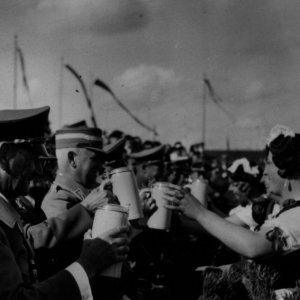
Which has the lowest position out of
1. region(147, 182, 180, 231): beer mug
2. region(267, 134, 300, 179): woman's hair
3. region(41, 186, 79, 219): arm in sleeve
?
region(147, 182, 180, 231): beer mug

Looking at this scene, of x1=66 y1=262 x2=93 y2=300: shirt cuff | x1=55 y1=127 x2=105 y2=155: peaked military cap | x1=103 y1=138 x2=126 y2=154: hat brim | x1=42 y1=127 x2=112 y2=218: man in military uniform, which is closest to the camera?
x1=66 y1=262 x2=93 y2=300: shirt cuff

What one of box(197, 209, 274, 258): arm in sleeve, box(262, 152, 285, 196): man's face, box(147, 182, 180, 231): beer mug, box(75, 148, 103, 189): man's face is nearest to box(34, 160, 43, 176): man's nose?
box(197, 209, 274, 258): arm in sleeve

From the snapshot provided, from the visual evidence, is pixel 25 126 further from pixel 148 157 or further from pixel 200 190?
pixel 148 157

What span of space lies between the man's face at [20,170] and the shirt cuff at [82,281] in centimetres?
46

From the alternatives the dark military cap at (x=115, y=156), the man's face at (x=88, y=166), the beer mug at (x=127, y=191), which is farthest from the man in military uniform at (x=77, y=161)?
the dark military cap at (x=115, y=156)

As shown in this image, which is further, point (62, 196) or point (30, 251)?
point (62, 196)

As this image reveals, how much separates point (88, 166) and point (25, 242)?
5.55 ft

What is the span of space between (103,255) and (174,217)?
3319mm

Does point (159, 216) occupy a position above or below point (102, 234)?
below

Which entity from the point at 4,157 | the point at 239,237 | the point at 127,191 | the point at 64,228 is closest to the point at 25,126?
the point at 4,157

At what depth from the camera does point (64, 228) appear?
265cm

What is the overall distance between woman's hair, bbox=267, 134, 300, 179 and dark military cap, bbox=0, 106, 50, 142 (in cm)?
A: 149

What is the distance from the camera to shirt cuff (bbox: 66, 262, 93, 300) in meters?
1.90

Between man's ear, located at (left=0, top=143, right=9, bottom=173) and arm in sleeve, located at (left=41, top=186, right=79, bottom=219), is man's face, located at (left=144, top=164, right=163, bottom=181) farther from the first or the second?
man's ear, located at (left=0, top=143, right=9, bottom=173)
